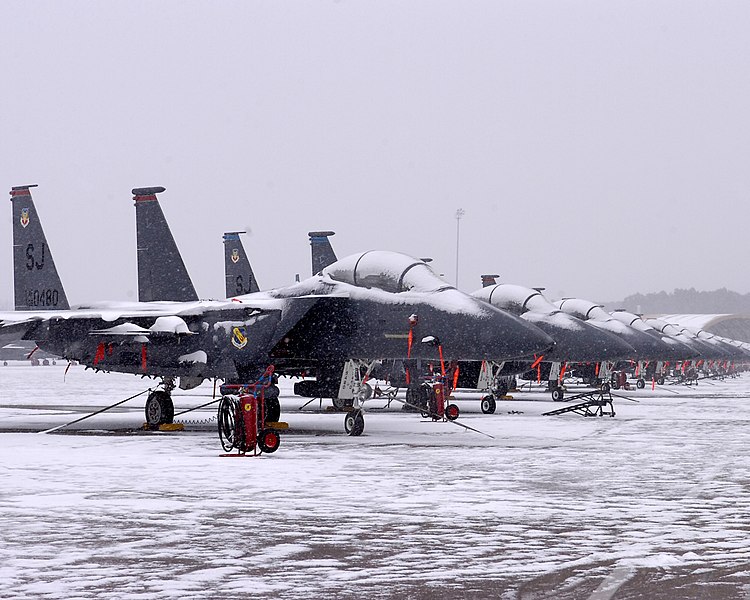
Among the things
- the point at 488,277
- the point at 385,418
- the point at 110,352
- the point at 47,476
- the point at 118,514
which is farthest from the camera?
the point at 488,277

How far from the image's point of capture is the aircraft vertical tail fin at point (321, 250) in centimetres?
2791

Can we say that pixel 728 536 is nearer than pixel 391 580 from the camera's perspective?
No

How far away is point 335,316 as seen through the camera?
673 inches

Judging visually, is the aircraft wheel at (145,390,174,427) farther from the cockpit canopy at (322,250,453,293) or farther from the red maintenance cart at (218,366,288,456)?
the red maintenance cart at (218,366,288,456)

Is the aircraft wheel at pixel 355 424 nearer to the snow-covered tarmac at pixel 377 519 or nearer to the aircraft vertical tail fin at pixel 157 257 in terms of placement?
the snow-covered tarmac at pixel 377 519

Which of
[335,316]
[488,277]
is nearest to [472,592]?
[335,316]

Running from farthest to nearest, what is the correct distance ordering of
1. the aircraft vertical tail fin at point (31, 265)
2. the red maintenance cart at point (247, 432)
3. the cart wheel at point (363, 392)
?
the aircraft vertical tail fin at point (31, 265) < the cart wheel at point (363, 392) < the red maintenance cart at point (247, 432)

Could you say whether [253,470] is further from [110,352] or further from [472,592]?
[110,352]

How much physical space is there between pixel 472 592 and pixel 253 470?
244 inches

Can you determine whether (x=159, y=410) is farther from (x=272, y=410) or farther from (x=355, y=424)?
(x=355, y=424)

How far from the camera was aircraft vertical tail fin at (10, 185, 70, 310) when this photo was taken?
23219 mm

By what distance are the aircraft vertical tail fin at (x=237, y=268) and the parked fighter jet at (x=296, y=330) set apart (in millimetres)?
9038

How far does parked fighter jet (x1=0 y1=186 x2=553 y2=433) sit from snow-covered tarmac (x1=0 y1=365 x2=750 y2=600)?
1572mm

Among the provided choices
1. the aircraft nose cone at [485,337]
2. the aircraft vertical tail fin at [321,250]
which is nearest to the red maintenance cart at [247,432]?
the aircraft nose cone at [485,337]
